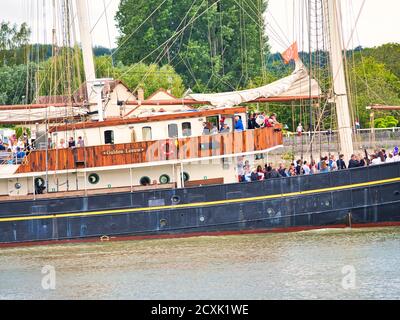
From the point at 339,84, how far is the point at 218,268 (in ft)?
34.6

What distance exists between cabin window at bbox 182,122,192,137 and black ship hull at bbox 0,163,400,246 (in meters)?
2.12

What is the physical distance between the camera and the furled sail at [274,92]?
159 feet

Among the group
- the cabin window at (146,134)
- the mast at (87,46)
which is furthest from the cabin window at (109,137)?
the mast at (87,46)

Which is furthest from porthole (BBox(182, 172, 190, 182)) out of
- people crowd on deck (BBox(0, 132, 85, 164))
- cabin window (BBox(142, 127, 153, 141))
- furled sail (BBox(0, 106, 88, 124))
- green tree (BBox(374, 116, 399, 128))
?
green tree (BBox(374, 116, 399, 128))

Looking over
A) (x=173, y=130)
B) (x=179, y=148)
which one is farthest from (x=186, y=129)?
(x=179, y=148)

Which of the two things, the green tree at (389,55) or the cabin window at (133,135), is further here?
the green tree at (389,55)

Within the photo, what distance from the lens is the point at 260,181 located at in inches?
1820

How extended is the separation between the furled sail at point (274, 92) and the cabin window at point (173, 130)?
6.66ft

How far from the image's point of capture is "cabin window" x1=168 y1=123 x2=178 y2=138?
47.4 metres

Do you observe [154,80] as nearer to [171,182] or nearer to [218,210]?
Answer: [171,182]

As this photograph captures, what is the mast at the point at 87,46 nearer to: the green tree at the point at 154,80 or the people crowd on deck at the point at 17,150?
the people crowd on deck at the point at 17,150

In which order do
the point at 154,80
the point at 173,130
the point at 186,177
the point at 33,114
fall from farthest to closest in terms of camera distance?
the point at 154,80
the point at 33,114
the point at 186,177
the point at 173,130

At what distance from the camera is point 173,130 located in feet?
156
